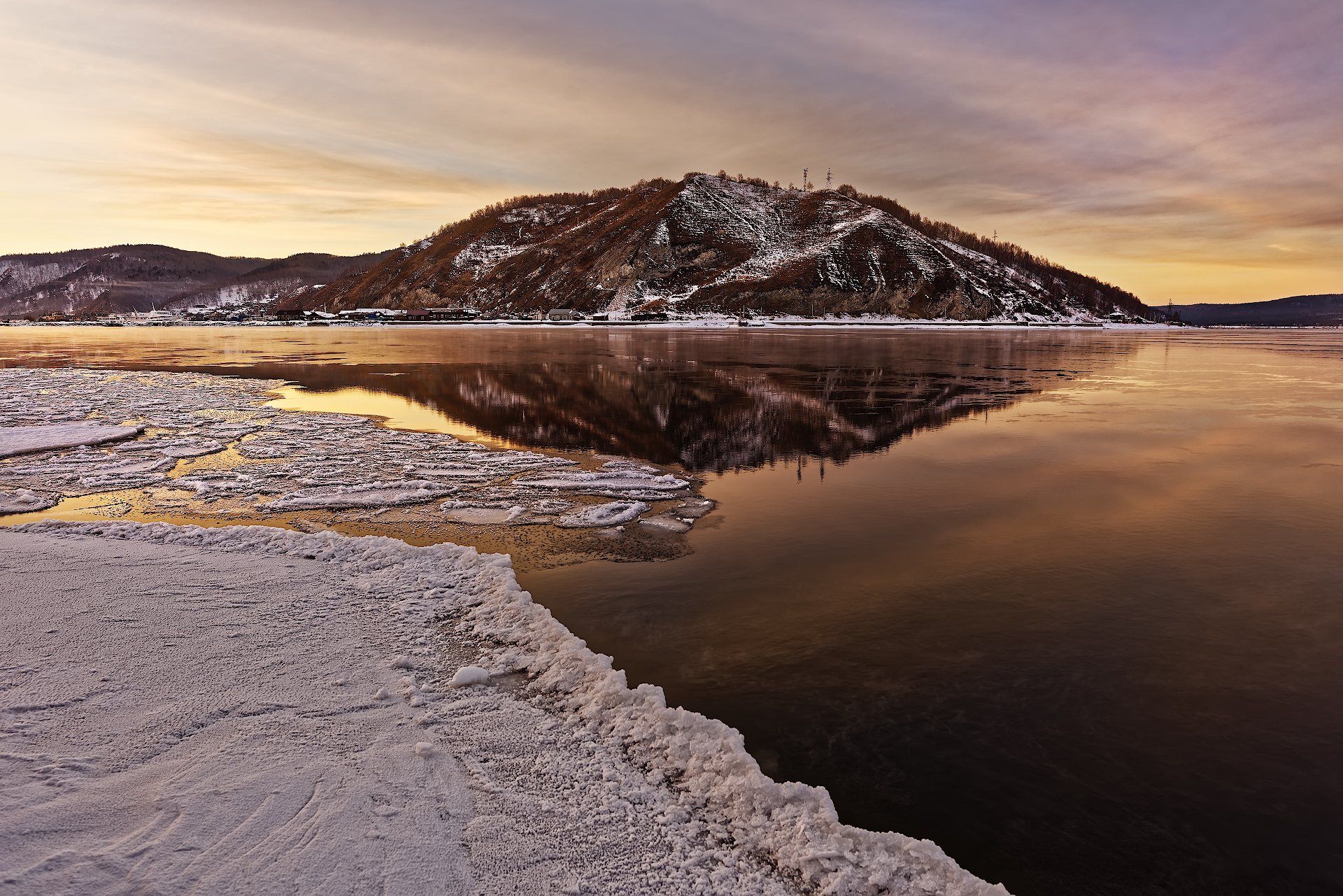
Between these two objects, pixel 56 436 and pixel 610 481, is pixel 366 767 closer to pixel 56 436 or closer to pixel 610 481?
pixel 610 481

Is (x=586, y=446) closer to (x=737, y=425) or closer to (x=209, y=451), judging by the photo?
(x=737, y=425)

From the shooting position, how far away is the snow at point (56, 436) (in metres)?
14.6

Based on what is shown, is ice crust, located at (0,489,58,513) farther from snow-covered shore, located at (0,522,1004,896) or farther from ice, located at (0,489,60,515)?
snow-covered shore, located at (0,522,1004,896)

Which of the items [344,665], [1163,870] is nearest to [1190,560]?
[1163,870]

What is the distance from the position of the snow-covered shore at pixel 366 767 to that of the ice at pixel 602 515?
2976 mm

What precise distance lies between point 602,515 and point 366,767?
588 cm

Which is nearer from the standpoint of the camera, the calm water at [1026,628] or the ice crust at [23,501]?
the calm water at [1026,628]

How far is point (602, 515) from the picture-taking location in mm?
10195

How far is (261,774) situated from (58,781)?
1085mm

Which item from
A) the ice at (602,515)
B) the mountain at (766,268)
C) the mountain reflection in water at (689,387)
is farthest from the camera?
the mountain at (766,268)

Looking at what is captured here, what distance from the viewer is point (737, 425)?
17953 mm

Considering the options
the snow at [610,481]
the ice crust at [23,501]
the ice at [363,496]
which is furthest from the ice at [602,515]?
the ice crust at [23,501]

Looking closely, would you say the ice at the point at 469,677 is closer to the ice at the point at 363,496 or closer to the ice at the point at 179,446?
the ice at the point at 363,496

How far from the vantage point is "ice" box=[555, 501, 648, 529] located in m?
9.92
